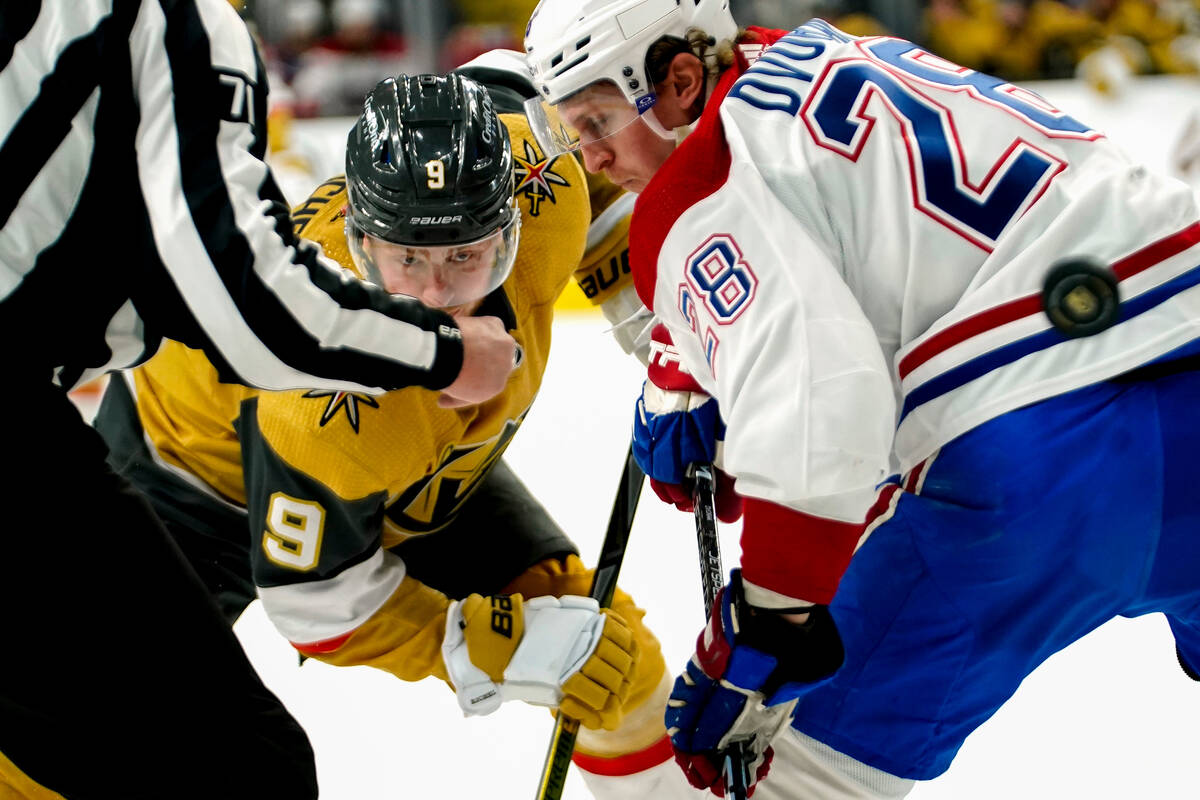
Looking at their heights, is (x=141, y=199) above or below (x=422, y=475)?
above

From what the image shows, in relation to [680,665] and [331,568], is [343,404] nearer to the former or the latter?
[331,568]

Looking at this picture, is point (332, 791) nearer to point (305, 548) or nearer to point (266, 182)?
point (305, 548)

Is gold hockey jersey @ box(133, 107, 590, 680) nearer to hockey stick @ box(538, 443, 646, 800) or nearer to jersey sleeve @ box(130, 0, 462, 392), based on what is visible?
hockey stick @ box(538, 443, 646, 800)

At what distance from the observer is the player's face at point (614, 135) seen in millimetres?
1618

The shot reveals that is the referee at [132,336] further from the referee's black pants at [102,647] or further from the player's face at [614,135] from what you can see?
Answer: the player's face at [614,135]

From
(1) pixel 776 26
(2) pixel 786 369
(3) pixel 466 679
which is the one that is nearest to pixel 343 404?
(3) pixel 466 679

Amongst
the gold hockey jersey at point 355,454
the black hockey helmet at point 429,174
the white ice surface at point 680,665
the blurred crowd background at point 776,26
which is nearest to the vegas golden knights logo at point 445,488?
the gold hockey jersey at point 355,454

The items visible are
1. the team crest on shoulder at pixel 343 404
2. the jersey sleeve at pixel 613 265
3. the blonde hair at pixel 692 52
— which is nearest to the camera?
the blonde hair at pixel 692 52

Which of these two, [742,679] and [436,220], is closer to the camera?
[742,679]

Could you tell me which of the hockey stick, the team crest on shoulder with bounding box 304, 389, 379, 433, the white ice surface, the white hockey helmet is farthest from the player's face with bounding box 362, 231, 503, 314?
the white ice surface

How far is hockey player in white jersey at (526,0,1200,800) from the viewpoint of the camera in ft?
4.35

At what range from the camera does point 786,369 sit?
1303 millimetres

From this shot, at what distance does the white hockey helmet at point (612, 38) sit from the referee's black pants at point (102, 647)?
696mm

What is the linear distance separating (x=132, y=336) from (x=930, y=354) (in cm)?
83
